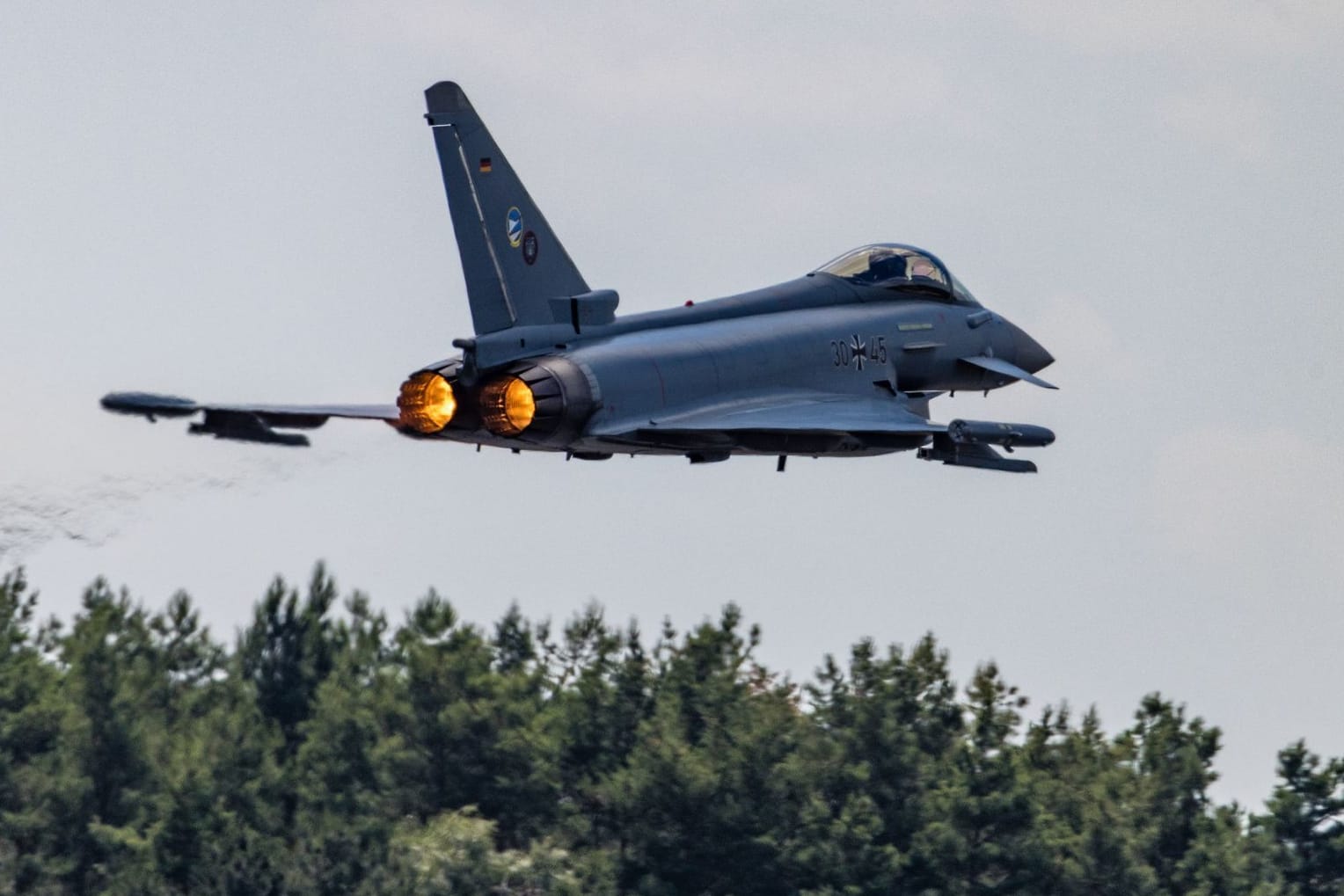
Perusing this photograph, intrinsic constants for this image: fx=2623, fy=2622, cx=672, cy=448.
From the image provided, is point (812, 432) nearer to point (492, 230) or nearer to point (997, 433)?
point (997, 433)

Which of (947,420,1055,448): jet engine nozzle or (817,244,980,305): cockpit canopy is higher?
(817,244,980,305): cockpit canopy

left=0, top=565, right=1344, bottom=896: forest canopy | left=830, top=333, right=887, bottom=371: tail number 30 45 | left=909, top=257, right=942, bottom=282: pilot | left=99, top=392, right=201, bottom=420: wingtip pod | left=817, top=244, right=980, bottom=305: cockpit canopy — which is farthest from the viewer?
left=0, top=565, right=1344, bottom=896: forest canopy

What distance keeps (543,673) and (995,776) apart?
21065 millimetres

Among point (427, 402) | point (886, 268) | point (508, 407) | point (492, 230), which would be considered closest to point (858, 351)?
point (886, 268)

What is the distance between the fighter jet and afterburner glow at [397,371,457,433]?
0.05 ft

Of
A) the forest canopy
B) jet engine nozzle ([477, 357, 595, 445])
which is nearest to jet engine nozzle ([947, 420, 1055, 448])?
jet engine nozzle ([477, 357, 595, 445])

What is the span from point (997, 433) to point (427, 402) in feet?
25.3

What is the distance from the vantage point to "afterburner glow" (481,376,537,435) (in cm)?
3362

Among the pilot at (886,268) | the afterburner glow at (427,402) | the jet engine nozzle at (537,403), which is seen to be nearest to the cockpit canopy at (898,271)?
the pilot at (886,268)

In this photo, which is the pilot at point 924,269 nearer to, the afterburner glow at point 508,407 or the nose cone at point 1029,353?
the nose cone at point 1029,353

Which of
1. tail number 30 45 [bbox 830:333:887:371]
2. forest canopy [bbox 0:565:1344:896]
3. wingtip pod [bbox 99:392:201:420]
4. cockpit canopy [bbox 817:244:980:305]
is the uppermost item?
cockpit canopy [bbox 817:244:980:305]

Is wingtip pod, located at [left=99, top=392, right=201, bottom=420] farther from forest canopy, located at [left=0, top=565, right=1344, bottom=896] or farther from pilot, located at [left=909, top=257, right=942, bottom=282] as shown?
forest canopy, located at [left=0, top=565, right=1344, bottom=896]

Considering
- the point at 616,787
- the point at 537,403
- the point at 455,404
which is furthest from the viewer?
the point at 616,787

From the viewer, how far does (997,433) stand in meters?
35.4
